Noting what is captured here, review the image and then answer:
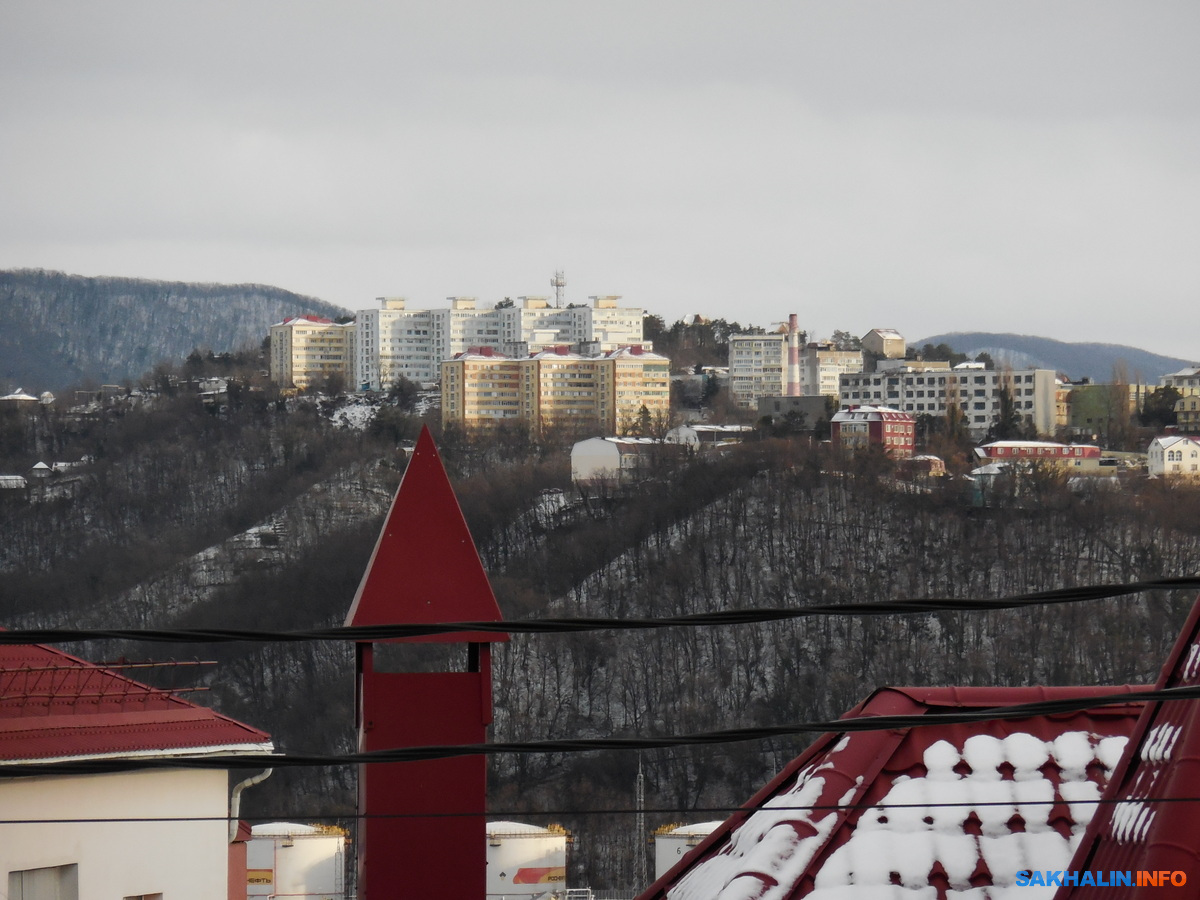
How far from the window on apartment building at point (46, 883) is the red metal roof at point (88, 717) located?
0.62 meters

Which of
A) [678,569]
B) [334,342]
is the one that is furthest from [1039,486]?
[334,342]

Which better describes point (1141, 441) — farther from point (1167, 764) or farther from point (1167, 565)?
point (1167, 764)

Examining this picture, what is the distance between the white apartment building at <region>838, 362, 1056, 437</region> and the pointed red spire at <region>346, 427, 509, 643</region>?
3611 inches

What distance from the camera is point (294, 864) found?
30000mm

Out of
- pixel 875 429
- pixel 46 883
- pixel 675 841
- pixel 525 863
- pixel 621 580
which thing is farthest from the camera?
pixel 875 429

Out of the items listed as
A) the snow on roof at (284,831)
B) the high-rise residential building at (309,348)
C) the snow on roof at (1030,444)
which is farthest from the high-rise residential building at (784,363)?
the snow on roof at (284,831)

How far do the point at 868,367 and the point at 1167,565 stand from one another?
4507 centimetres

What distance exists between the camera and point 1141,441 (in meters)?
89.2

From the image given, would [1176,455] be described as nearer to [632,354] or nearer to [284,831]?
[632,354]

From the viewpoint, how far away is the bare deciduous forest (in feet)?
186

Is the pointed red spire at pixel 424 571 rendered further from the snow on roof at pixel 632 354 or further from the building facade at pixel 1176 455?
the snow on roof at pixel 632 354

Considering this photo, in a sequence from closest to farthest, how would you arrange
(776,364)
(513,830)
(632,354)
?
(513,830), (632,354), (776,364)

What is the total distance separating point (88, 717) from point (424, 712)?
5601 mm

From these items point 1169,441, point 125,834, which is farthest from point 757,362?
point 125,834
